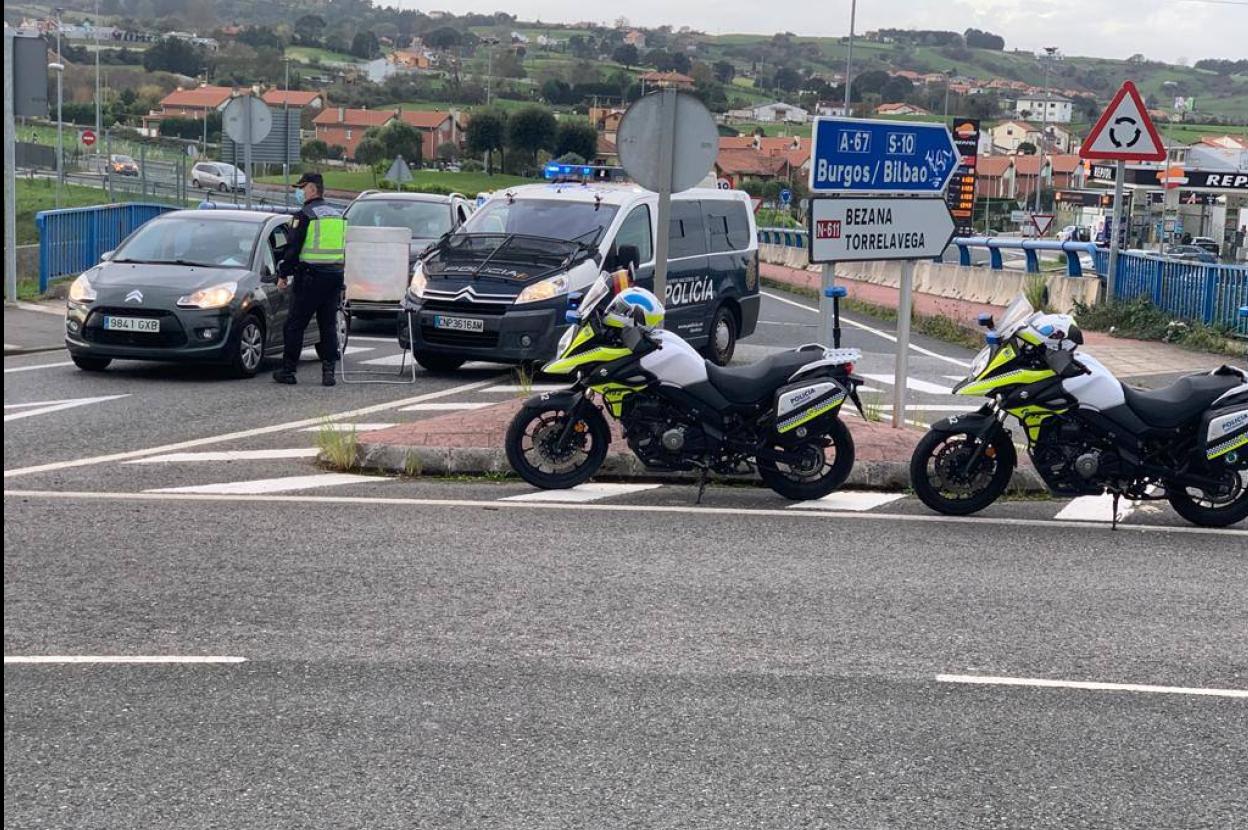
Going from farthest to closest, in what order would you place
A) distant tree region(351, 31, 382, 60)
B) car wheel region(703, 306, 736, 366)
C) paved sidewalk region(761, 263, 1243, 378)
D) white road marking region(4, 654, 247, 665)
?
distant tree region(351, 31, 382, 60)
paved sidewalk region(761, 263, 1243, 378)
car wheel region(703, 306, 736, 366)
white road marking region(4, 654, 247, 665)

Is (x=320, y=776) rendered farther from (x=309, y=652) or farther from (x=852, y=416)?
(x=852, y=416)

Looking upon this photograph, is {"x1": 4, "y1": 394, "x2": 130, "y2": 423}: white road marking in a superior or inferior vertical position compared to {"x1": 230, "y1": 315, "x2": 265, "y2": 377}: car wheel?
inferior

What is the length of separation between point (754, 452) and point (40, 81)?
47.2 ft

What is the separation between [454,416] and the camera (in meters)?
13.0

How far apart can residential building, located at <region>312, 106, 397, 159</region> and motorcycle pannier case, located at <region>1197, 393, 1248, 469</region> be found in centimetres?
7567

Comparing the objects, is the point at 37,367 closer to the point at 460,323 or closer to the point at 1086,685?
the point at 460,323

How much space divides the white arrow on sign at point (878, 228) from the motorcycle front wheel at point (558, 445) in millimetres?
2335

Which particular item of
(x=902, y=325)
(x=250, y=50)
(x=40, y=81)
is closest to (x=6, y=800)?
(x=902, y=325)

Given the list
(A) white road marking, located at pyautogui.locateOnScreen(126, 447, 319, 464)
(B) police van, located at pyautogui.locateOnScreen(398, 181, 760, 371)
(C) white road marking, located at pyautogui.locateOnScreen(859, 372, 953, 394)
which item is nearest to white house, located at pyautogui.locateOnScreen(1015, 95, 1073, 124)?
(C) white road marking, located at pyautogui.locateOnScreen(859, 372, 953, 394)

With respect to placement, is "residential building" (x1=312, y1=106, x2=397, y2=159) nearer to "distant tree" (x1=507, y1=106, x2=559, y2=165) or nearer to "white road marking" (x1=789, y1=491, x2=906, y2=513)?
"distant tree" (x1=507, y1=106, x2=559, y2=165)

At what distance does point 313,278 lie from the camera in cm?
1583

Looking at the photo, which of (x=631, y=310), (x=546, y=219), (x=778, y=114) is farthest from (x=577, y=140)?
(x=778, y=114)

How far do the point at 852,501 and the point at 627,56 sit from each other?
12869cm

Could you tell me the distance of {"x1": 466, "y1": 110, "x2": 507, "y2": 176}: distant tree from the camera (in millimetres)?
66062
